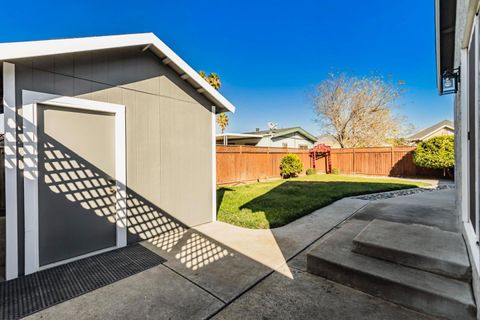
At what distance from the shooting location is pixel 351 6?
9.22 m

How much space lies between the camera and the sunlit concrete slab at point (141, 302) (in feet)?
7.00

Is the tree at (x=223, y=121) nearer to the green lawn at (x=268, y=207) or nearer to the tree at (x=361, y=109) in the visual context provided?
the tree at (x=361, y=109)

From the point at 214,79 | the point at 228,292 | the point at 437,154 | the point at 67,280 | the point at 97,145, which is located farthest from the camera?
the point at 214,79

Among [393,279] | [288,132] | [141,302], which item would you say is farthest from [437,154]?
[141,302]

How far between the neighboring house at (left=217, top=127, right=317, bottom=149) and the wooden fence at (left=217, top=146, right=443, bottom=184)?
3667mm

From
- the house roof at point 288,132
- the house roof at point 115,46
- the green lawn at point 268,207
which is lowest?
the green lawn at point 268,207

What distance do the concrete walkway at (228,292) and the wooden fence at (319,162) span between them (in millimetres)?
6768

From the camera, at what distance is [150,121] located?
13.6 feet

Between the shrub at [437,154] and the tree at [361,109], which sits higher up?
the tree at [361,109]

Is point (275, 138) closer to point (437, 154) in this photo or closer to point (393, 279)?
point (437, 154)

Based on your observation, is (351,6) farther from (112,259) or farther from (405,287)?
(112,259)

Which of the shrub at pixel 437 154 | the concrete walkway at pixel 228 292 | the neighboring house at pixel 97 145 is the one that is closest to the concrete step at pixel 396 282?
the concrete walkway at pixel 228 292

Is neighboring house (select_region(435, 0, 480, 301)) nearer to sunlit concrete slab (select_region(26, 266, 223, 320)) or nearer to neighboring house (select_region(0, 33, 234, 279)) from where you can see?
sunlit concrete slab (select_region(26, 266, 223, 320))

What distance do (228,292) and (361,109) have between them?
67.1ft
